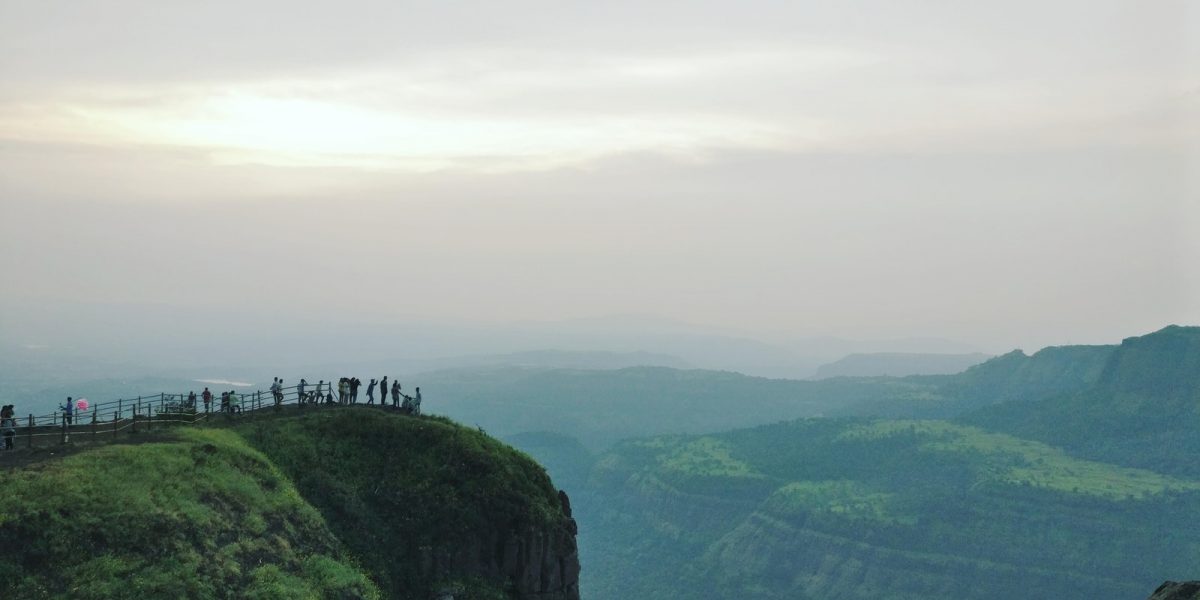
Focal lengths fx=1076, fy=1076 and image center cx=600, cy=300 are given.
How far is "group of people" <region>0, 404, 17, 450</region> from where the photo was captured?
7225cm

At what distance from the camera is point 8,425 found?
242 ft

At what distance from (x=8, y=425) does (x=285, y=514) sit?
65.9ft

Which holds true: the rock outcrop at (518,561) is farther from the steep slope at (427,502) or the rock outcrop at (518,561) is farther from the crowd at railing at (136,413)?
the crowd at railing at (136,413)

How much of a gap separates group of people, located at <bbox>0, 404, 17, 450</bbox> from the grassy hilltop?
21.0ft

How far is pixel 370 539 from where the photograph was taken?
78.0 m

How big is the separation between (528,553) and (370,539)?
12.0 metres

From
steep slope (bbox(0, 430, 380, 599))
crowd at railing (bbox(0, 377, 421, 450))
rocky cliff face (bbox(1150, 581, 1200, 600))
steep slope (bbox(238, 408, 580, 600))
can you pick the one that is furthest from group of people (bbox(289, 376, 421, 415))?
rocky cliff face (bbox(1150, 581, 1200, 600))

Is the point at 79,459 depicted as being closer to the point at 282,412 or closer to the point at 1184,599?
the point at 282,412

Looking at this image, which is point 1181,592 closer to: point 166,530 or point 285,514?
point 285,514

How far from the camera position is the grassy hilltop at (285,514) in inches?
2357

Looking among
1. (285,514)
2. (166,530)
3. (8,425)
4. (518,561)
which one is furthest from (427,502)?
(8,425)

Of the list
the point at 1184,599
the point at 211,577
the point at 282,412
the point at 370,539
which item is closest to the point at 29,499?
the point at 211,577

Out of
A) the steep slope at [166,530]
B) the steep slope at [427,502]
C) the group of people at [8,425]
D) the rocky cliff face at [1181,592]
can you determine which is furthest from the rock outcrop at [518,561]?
the rocky cliff face at [1181,592]

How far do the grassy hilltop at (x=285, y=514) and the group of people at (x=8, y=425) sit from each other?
641 cm
